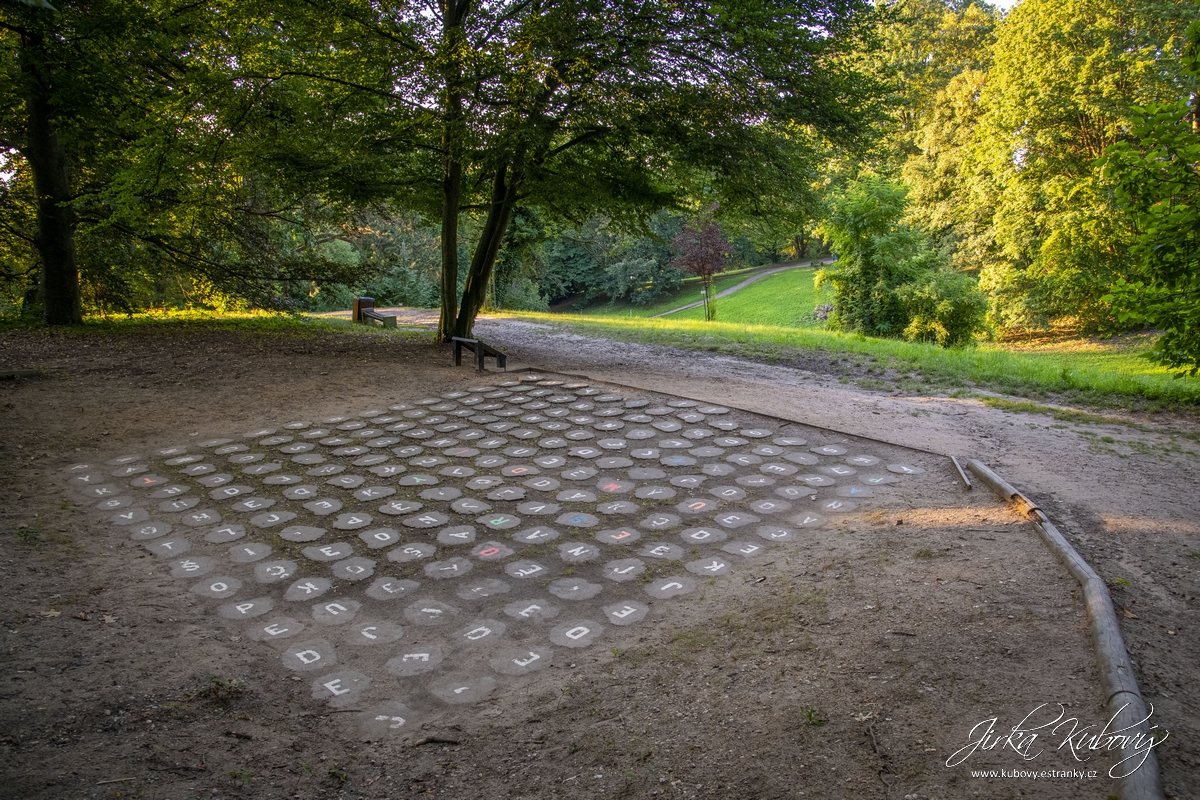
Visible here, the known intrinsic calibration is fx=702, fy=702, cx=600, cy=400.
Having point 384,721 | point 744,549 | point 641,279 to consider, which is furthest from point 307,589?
point 641,279

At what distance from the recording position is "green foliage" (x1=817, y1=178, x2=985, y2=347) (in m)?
20.5

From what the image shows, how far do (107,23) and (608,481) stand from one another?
34.2 feet

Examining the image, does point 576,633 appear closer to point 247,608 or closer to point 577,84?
point 247,608

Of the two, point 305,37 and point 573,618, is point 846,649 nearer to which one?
point 573,618

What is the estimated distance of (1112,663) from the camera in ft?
9.57

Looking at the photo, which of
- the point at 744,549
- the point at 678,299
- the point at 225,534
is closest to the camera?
the point at 744,549

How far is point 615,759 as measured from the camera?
2.86 meters

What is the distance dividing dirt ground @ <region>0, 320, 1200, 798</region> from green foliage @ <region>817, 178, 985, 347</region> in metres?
15.3

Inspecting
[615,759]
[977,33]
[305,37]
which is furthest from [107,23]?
[977,33]

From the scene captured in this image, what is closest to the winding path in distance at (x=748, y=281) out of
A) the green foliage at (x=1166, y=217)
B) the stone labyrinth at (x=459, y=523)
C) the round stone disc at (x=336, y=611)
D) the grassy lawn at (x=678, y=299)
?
the grassy lawn at (x=678, y=299)

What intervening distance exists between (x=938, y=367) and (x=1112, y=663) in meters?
9.01

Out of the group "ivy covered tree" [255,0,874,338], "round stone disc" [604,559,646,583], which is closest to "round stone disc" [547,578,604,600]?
"round stone disc" [604,559,646,583]

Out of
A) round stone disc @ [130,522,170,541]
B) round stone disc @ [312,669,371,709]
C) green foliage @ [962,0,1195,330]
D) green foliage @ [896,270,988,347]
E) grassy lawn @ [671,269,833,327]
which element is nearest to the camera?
round stone disc @ [312,669,371,709]

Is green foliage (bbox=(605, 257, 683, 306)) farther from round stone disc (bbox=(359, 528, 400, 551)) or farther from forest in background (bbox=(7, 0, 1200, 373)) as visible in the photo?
round stone disc (bbox=(359, 528, 400, 551))
